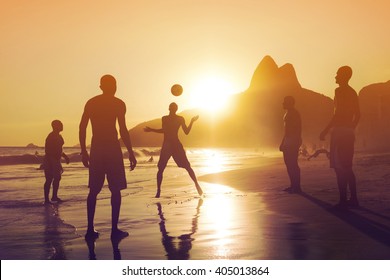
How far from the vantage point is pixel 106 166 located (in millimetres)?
6500

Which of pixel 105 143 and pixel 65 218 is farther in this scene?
pixel 65 218

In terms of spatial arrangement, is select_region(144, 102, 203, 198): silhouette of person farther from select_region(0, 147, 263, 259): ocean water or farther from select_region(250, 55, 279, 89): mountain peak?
select_region(250, 55, 279, 89): mountain peak

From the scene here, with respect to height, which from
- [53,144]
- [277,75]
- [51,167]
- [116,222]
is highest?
[277,75]

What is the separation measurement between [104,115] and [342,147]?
10.8 feet

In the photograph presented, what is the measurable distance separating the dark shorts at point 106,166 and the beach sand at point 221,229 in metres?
0.58

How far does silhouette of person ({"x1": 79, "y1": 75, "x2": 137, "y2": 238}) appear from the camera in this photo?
645 cm

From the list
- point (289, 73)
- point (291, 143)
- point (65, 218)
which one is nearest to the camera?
point (65, 218)

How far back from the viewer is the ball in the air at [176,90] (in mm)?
8914

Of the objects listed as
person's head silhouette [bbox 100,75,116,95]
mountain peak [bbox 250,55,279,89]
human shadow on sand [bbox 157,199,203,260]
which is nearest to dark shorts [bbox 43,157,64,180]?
human shadow on sand [bbox 157,199,203,260]

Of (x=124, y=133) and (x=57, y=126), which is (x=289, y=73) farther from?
(x=124, y=133)

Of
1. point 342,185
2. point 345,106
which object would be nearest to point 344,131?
point 345,106
